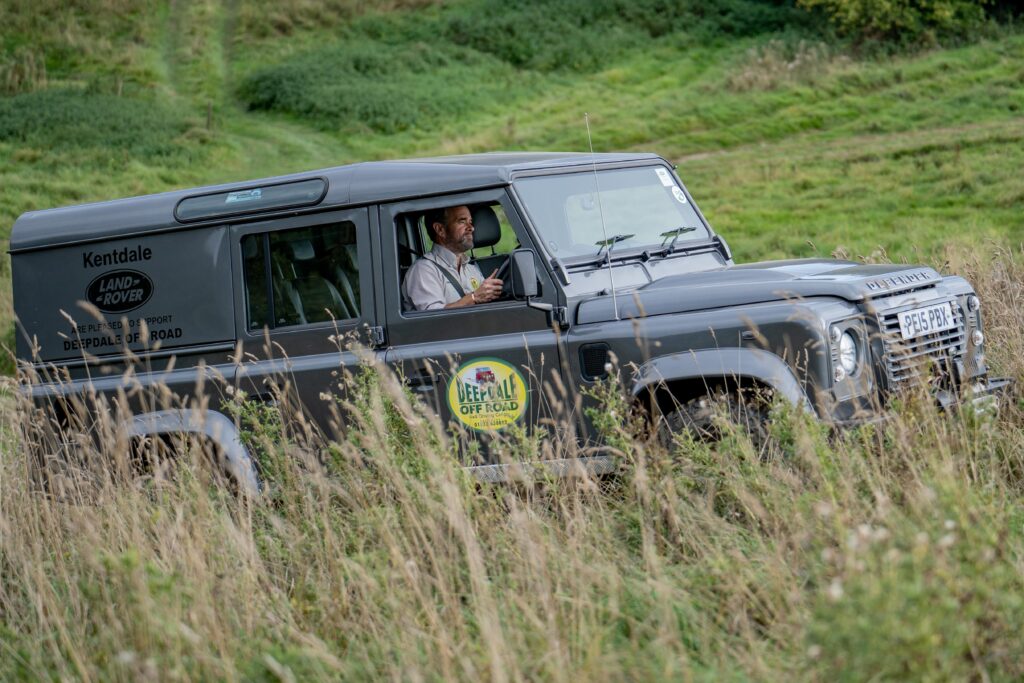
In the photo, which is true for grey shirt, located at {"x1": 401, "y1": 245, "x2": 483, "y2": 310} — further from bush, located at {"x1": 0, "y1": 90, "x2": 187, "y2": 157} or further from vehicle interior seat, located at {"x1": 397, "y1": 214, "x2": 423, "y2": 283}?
bush, located at {"x1": 0, "y1": 90, "x2": 187, "y2": 157}

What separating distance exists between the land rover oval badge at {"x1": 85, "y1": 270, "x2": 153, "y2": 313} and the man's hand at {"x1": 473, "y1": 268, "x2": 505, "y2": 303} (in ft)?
6.54

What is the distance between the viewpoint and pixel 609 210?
6.41 metres

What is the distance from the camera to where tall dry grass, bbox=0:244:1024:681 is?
3.34 m

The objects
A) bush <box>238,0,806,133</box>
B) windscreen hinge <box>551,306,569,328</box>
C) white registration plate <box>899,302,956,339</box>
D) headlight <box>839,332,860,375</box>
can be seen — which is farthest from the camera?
bush <box>238,0,806,133</box>

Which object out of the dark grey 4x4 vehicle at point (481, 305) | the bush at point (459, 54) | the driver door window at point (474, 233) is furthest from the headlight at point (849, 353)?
the bush at point (459, 54)

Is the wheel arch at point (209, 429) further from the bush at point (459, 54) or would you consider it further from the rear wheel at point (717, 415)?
the bush at point (459, 54)

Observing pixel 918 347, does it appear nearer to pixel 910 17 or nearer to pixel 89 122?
pixel 910 17

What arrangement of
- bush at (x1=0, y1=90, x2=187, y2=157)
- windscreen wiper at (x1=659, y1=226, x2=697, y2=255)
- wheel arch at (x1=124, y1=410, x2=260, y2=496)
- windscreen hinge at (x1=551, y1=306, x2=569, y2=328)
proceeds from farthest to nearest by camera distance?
1. bush at (x1=0, y1=90, x2=187, y2=157)
2. windscreen wiper at (x1=659, y1=226, x2=697, y2=255)
3. wheel arch at (x1=124, y1=410, x2=260, y2=496)
4. windscreen hinge at (x1=551, y1=306, x2=569, y2=328)

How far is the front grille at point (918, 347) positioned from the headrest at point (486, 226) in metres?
1.99

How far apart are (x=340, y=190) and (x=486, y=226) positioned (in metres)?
0.78

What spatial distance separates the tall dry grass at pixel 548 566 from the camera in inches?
131

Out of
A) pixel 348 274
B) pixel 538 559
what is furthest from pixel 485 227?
pixel 538 559

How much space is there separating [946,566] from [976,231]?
13.7 m

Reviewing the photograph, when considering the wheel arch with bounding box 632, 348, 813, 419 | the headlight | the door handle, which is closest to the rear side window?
the door handle
